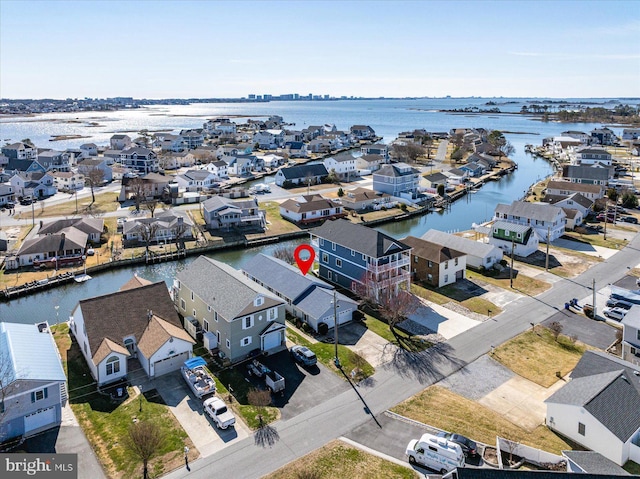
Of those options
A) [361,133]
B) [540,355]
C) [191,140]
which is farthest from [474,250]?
[361,133]

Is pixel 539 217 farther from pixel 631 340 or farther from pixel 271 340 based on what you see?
pixel 271 340

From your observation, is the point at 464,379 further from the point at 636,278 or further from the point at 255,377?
the point at 636,278

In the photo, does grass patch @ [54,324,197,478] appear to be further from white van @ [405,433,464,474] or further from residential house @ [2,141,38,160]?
residential house @ [2,141,38,160]

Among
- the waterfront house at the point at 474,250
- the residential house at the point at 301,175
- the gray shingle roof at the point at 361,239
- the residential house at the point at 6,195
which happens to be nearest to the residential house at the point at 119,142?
the residential house at the point at 6,195

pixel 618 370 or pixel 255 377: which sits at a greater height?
pixel 618 370

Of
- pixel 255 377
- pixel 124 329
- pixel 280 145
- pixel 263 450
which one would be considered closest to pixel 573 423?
pixel 263 450

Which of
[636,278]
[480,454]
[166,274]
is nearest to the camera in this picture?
[480,454]

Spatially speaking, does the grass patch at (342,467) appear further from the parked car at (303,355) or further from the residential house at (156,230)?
the residential house at (156,230)

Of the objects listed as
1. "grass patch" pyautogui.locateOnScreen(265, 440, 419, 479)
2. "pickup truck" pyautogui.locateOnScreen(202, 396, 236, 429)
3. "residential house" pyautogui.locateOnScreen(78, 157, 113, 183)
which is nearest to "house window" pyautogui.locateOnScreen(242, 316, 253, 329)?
"pickup truck" pyautogui.locateOnScreen(202, 396, 236, 429)
